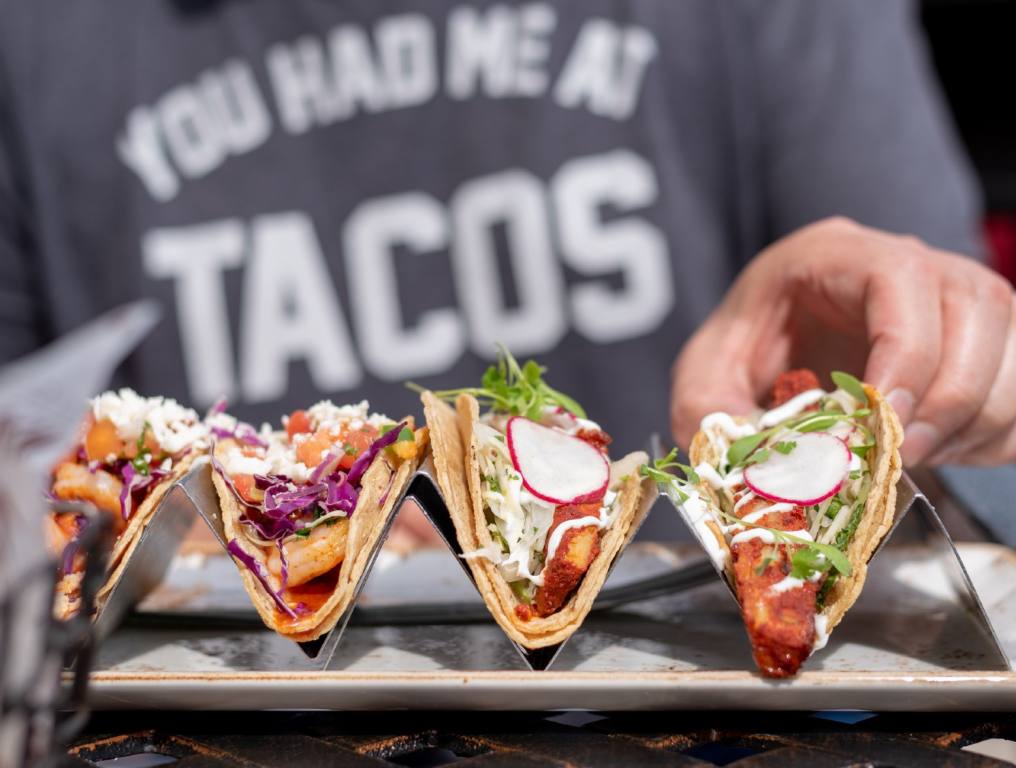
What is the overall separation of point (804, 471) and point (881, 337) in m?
0.53

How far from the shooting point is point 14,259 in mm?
4672

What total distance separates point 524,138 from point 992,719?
124 inches

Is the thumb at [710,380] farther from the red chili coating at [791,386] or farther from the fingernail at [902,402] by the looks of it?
the fingernail at [902,402]

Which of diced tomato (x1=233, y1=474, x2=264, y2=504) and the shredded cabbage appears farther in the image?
diced tomato (x1=233, y1=474, x2=264, y2=504)

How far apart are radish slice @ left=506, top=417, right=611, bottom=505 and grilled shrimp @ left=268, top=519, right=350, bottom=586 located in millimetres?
350

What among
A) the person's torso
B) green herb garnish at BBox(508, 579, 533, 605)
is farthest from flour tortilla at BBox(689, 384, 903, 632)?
the person's torso

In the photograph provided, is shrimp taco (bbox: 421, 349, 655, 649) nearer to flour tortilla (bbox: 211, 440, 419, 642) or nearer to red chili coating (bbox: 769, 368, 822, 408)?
flour tortilla (bbox: 211, 440, 419, 642)

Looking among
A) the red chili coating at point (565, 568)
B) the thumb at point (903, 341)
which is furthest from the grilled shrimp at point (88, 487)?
the thumb at point (903, 341)

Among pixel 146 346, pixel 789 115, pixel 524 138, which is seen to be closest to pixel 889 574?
pixel 524 138

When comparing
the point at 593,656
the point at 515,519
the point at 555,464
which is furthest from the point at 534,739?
the point at 555,464

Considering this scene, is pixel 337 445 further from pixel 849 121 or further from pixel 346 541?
pixel 849 121

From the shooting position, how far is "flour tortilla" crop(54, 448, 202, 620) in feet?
5.41

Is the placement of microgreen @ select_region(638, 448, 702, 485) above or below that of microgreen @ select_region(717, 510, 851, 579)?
above

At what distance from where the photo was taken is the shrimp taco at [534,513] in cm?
165
